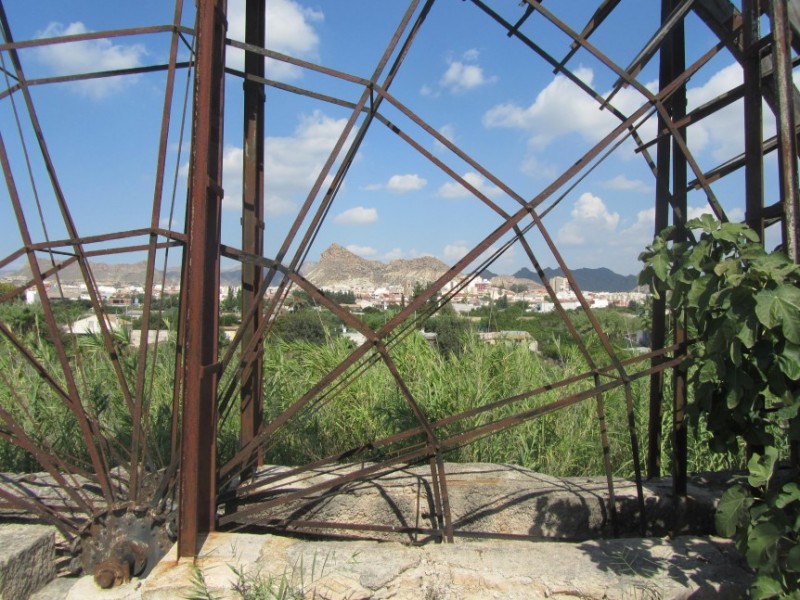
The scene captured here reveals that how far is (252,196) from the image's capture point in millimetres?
3943

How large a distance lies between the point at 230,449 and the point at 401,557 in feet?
9.04

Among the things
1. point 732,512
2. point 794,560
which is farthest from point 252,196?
point 794,560

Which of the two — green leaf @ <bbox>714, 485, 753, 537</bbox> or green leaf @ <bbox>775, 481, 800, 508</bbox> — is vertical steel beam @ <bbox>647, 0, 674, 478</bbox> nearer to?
green leaf @ <bbox>714, 485, 753, 537</bbox>

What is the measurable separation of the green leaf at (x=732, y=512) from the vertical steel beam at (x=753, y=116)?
1.32m

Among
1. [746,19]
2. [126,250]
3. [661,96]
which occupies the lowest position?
[126,250]

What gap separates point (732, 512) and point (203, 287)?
231 centimetres

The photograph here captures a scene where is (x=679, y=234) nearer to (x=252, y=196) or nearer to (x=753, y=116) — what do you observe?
(x=753, y=116)

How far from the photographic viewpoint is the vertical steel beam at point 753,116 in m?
3.13

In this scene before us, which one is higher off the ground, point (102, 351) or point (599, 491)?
point (102, 351)

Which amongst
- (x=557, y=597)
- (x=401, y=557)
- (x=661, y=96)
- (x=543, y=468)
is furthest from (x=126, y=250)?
(x=543, y=468)

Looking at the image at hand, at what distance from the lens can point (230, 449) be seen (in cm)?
513

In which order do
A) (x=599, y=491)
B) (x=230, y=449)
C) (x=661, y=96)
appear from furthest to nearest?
(x=230, y=449) < (x=599, y=491) < (x=661, y=96)

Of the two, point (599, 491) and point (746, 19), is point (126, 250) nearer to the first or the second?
point (599, 491)

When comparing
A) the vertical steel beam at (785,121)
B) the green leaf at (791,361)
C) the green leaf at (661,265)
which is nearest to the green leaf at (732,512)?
the green leaf at (791,361)
